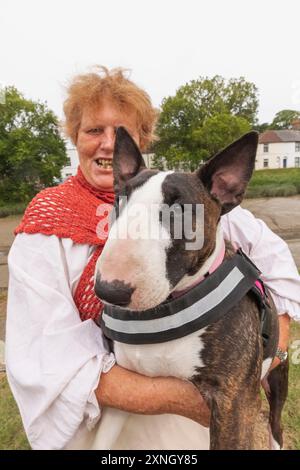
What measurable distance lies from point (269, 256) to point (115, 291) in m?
1.40

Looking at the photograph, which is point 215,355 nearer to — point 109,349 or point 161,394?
point 161,394

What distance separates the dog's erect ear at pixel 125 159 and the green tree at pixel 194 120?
68.3 feet

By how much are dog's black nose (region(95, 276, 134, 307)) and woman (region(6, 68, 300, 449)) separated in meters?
0.54

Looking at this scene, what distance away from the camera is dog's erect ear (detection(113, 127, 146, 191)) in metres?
1.68

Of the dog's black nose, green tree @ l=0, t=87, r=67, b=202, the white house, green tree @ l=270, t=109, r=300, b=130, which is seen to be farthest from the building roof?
the dog's black nose

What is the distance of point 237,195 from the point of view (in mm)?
1610

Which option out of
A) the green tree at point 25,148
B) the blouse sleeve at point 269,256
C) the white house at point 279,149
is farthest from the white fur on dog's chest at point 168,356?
the white house at point 279,149

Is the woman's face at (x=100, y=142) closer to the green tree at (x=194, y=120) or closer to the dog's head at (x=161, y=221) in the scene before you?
the dog's head at (x=161, y=221)

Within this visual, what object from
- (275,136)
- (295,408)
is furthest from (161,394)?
(275,136)

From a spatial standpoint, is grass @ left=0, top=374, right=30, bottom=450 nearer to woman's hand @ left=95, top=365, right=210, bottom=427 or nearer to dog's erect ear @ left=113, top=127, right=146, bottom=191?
woman's hand @ left=95, top=365, right=210, bottom=427

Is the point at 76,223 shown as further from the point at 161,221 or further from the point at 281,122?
the point at 281,122

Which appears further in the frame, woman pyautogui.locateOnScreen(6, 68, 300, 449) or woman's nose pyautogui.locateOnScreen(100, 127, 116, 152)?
woman's nose pyautogui.locateOnScreen(100, 127, 116, 152)

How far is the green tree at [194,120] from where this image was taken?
72.9 feet

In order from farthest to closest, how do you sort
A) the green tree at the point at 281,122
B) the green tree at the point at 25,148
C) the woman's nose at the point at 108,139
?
the green tree at the point at 281,122 → the green tree at the point at 25,148 → the woman's nose at the point at 108,139
